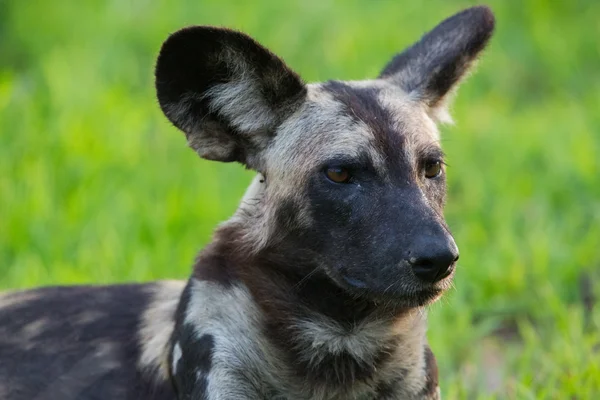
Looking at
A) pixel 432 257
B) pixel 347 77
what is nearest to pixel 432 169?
pixel 432 257

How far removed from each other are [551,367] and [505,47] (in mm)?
4820

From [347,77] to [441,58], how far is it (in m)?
3.85

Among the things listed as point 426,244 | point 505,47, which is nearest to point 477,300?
point 426,244

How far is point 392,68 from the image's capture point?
414 cm

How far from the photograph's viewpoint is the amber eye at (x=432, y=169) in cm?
358

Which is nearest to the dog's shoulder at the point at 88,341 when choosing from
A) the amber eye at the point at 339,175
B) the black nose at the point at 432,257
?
the amber eye at the point at 339,175

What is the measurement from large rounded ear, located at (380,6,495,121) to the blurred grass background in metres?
1.11

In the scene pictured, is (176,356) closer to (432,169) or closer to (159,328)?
(159,328)

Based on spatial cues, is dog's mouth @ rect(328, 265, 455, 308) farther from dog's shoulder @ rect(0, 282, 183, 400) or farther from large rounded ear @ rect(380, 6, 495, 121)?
large rounded ear @ rect(380, 6, 495, 121)

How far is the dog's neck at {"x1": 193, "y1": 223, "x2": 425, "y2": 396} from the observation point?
3506 millimetres

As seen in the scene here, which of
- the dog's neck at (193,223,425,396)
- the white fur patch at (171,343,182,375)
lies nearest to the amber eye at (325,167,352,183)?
the dog's neck at (193,223,425,396)

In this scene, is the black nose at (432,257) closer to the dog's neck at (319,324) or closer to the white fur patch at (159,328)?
the dog's neck at (319,324)

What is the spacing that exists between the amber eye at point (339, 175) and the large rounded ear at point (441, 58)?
612 mm

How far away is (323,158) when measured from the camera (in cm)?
350
